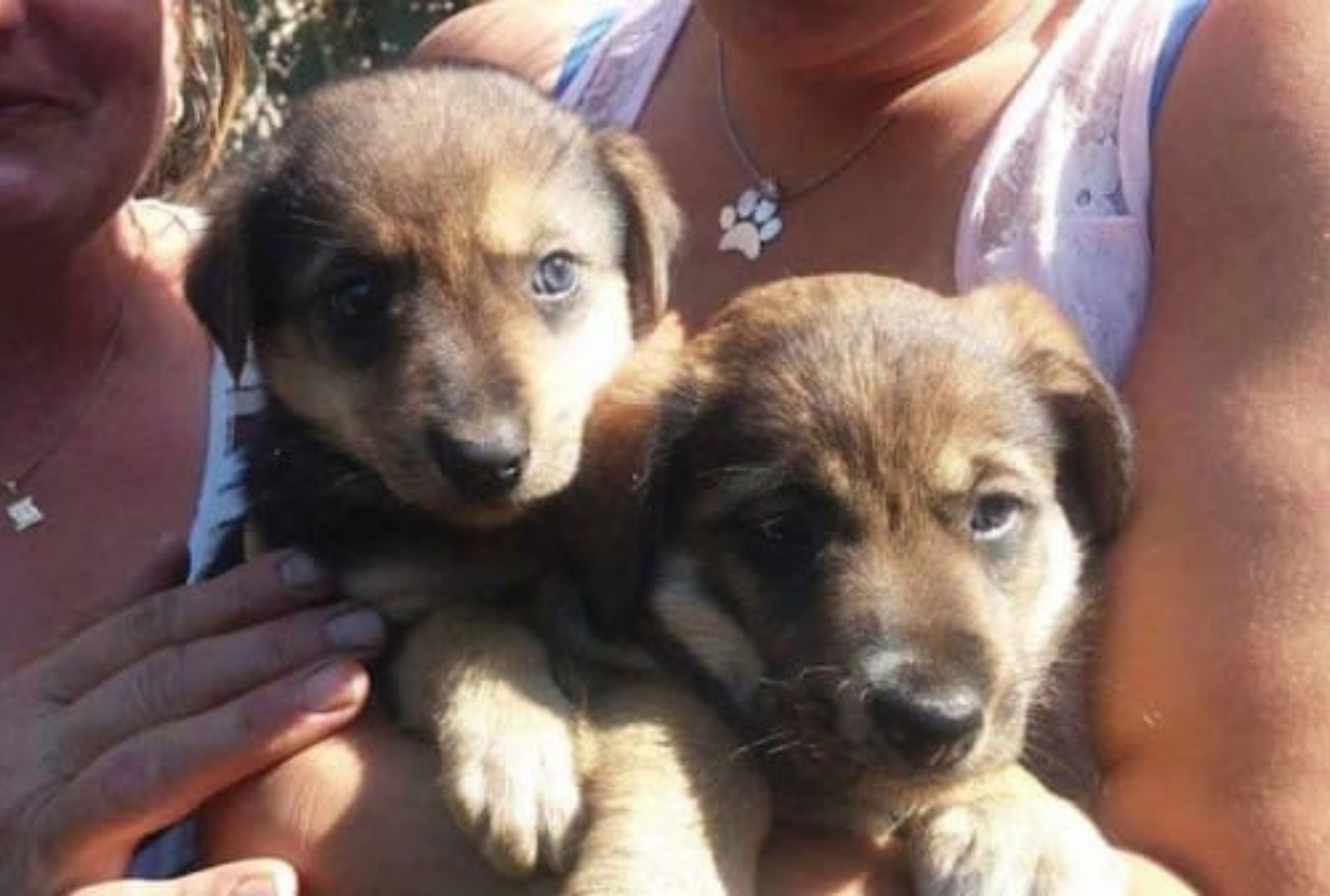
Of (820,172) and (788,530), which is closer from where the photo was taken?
(788,530)

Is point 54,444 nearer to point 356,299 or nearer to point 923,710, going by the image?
point 356,299

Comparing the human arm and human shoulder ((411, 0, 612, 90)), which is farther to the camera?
human shoulder ((411, 0, 612, 90))

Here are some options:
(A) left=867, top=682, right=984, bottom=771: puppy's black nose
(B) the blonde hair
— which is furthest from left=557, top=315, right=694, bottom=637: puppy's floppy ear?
(B) the blonde hair

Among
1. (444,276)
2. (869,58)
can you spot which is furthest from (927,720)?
(869,58)

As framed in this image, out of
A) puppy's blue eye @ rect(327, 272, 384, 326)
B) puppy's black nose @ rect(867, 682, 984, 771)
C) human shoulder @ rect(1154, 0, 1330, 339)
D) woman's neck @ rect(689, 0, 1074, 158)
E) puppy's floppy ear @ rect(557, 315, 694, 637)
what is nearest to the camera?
puppy's black nose @ rect(867, 682, 984, 771)

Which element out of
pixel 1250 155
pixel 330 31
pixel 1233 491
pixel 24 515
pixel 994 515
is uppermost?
pixel 1250 155

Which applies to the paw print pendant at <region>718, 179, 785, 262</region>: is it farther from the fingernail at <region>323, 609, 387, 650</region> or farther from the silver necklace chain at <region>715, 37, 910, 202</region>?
the fingernail at <region>323, 609, 387, 650</region>

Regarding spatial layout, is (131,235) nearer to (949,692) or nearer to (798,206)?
(798,206)

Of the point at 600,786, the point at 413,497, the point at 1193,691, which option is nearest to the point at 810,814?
the point at 600,786
